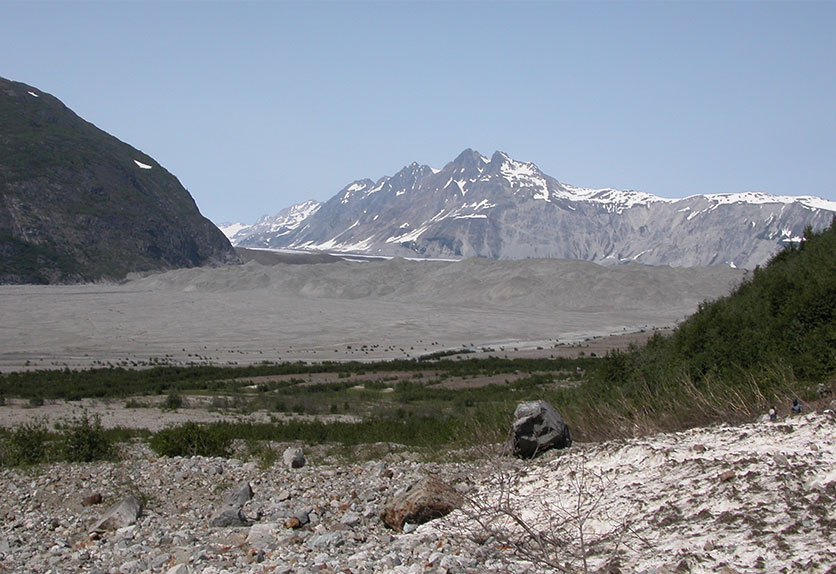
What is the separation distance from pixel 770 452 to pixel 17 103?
7554 inches

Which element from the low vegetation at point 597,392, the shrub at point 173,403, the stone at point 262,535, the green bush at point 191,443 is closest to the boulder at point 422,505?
the stone at point 262,535

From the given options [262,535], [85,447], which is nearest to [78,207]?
[85,447]

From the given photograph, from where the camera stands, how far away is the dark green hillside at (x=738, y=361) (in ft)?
33.7

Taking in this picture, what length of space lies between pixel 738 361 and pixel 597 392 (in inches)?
122

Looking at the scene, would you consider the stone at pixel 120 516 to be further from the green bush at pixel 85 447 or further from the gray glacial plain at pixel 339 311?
the gray glacial plain at pixel 339 311

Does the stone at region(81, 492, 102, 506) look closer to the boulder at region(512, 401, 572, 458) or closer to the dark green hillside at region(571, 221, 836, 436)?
the boulder at region(512, 401, 572, 458)

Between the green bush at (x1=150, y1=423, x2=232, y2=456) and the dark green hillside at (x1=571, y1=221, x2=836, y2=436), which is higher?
the dark green hillside at (x1=571, y1=221, x2=836, y2=436)

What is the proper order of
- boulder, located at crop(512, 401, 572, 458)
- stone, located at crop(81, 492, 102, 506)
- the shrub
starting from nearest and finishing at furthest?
boulder, located at crop(512, 401, 572, 458) → stone, located at crop(81, 492, 102, 506) → the shrub

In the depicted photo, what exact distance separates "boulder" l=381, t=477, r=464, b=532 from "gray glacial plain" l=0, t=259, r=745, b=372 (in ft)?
143

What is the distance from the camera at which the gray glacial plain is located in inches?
2317

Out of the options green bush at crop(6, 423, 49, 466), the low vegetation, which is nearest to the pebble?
green bush at crop(6, 423, 49, 466)

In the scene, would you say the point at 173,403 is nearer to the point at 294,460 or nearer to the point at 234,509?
the point at 294,460

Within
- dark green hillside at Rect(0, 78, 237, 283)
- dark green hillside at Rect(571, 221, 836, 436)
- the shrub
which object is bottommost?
the shrub

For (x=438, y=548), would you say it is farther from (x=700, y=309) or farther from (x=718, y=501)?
(x=700, y=309)
